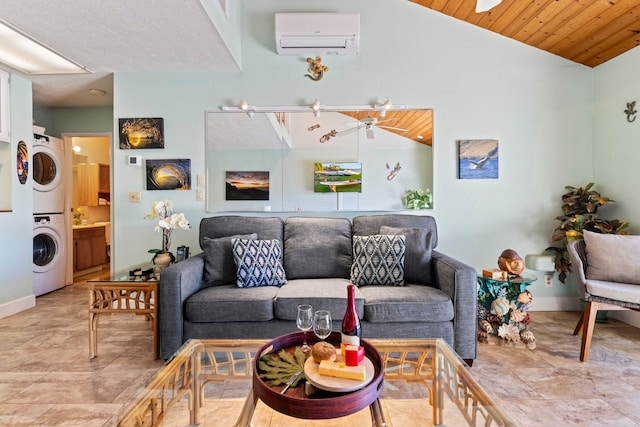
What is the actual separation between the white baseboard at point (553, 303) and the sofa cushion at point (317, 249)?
203 centimetres

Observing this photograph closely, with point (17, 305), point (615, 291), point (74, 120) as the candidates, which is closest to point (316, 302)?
point (615, 291)

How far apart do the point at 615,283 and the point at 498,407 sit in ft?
6.34

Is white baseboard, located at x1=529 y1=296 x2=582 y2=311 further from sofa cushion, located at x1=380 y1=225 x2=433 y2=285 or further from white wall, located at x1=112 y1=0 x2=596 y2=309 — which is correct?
sofa cushion, located at x1=380 y1=225 x2=433 y2=285

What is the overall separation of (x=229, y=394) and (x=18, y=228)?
10.4ft

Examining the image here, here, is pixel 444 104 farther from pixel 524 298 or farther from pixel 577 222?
pixel 524 298

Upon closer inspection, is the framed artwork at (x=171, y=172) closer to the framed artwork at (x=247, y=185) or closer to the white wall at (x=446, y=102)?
the white wall at (x=446, y=102)

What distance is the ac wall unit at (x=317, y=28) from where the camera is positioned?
282 cm

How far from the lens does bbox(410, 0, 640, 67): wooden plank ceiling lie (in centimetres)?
241

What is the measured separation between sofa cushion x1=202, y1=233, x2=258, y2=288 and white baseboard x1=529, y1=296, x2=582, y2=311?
114 inches

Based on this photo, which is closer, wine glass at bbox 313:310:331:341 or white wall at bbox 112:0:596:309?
wine glass at bbox 313:310:331:341

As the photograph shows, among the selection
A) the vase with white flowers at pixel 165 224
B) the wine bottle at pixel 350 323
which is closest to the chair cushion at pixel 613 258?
the wine bottle at pixel 350 323

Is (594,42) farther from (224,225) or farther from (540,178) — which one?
(224,225)

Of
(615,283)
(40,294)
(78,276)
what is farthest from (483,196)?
(78,276)

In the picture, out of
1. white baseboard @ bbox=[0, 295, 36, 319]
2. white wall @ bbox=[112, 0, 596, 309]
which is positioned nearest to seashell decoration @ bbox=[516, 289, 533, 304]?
white wall @ bbox=[112, 0, 596, 309]
